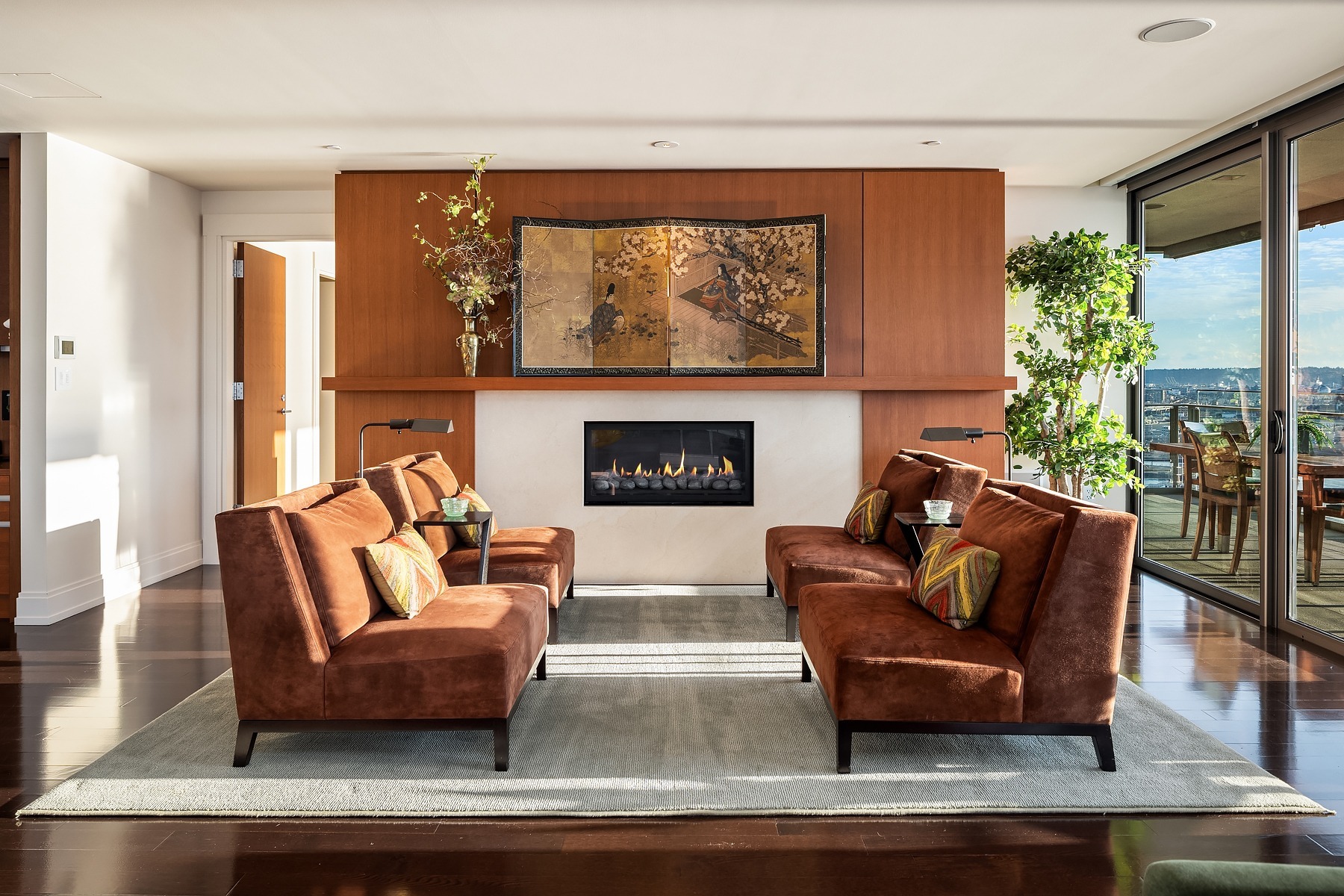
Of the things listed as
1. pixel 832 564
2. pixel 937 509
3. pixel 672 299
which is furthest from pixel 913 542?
pixel 672 299

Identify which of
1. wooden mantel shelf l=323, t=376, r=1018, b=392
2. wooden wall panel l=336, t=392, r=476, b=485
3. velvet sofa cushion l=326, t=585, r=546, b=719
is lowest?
velvet sofa cushion l=326, t=585, r=546, b=719

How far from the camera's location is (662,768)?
119 inches

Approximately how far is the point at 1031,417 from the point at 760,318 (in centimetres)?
183

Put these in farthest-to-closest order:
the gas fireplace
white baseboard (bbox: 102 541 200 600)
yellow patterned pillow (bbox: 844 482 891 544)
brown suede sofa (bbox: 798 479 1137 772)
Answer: the gas fireplace
white baseboard (bbox: 102 541 200 600)
yellow patterned pillow (bbox: 844 482 891 544)
brown suede sofa (bbox: 798 479 1137 772)

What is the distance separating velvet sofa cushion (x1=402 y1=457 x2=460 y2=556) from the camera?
4.49 m

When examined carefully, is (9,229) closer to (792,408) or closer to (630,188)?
(630,188)

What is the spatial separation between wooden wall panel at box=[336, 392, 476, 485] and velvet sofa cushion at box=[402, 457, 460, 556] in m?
0.92

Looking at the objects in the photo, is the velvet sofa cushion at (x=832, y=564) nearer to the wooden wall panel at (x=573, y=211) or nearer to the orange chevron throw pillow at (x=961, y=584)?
the orange chevron throw pillow at (x=961, y=584)

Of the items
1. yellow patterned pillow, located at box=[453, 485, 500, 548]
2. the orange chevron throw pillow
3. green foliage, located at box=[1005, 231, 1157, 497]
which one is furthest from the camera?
green foliage, located at box=[1005, 231, 1157, 497]

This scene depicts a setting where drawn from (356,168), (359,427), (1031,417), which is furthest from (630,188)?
(1031,417)

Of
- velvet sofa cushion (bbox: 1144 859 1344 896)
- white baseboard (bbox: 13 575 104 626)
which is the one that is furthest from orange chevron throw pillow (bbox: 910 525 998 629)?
white baseboard (bbox: 13 575 104 626)

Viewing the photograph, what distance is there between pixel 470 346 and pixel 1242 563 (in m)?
4.49

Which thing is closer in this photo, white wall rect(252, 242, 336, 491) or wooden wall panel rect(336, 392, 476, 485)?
wooden wall panel rect(336, 392, 476, 485)

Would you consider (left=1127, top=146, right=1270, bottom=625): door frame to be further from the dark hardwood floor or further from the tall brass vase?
the tall brass vase
